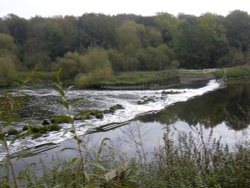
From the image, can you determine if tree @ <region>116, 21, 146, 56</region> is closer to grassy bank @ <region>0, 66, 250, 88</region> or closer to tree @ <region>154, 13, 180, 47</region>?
tree @ <region>154, 13, 180, 47</region>

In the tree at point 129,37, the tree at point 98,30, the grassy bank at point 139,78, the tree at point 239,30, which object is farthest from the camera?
the tree at point 98,30

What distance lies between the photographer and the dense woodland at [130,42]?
53438 millimetres

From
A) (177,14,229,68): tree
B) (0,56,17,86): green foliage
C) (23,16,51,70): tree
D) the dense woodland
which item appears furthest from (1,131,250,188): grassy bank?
(177,14,229,68): tree

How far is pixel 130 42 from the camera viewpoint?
5856cm

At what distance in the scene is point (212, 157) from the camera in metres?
5.56

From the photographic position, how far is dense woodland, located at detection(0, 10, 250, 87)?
53.4 m

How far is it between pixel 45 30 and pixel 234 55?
34.2 meters

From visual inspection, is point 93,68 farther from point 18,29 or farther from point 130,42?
point 18,29

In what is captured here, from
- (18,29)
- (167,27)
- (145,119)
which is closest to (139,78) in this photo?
(145,119)

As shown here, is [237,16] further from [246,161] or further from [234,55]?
[246,161]

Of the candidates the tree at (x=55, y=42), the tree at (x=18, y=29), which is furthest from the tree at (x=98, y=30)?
the tree at (x=18, y=29)

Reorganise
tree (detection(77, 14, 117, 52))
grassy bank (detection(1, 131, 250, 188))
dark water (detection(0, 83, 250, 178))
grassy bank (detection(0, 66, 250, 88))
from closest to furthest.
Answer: grassy bank (detection(1, 131, 250, 188)), dark water (detection(0, 83, 250, 178)), grassy bank (detection(0, 66, 250, 88)), tree (detection(77, 14, 117, 52))

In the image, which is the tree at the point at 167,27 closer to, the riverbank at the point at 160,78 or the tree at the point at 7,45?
the riverbank at the point at 160,78

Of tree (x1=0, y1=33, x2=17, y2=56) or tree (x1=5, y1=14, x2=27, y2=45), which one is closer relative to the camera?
tree (x1=0, y1=33, x2=17, y2=56)
